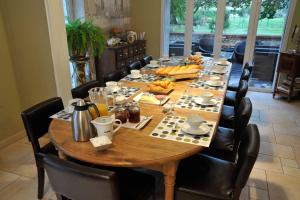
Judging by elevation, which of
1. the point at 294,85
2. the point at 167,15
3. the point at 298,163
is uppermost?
the point at 167,15

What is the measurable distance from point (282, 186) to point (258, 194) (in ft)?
0.97

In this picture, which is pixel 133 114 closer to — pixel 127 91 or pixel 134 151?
pixel 134 151

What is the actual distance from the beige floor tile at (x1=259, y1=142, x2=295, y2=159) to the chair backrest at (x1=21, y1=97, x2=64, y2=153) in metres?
2.30

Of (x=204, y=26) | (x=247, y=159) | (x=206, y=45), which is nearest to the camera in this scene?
(x=247, y=159)

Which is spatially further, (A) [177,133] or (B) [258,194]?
(B) [258,194]

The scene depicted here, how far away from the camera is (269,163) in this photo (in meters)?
2.52

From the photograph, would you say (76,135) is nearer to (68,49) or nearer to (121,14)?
(68,49)

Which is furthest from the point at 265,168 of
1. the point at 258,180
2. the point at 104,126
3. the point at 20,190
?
the point at 20,190

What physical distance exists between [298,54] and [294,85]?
0.55 meters

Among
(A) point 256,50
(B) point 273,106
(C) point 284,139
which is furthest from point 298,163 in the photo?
(A) point 256,50

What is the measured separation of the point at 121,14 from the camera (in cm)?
488

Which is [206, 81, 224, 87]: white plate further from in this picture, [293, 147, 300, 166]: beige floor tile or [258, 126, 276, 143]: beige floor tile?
[293, 147, 300, 166]: beige floor tile

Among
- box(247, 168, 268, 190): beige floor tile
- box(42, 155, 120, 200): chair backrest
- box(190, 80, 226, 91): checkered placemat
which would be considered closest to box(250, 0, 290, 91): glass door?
box(190, 80, 226, 91): checkered placemat

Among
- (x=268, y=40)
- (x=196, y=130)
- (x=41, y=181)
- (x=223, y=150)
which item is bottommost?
(x=41, y=181)
